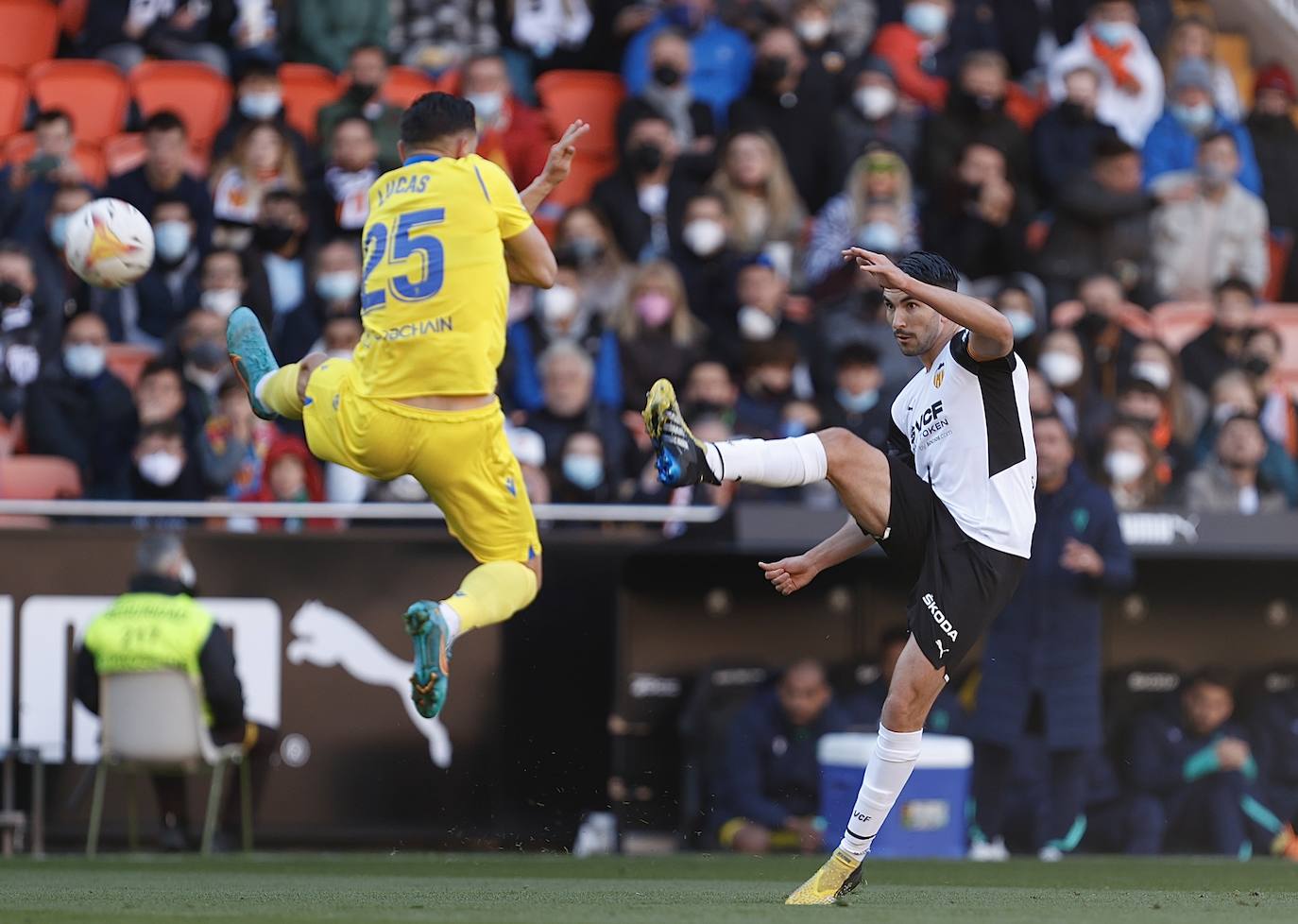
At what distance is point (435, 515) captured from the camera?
13164mm

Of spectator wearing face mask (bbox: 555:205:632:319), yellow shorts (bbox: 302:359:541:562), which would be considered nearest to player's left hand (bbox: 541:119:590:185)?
yellow shorts (bbox: 302:359:541:562)

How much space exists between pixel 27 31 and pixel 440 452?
9940 millimetres

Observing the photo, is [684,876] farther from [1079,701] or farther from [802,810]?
[1079,701]

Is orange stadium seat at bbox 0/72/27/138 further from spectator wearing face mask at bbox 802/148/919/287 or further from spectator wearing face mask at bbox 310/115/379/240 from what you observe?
spectator wearing face mask at bbox 802/148/919/287

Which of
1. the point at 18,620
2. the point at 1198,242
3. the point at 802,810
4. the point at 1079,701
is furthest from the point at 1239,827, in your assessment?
the point at 18,620

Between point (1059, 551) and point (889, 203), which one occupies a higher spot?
point (889, 203)

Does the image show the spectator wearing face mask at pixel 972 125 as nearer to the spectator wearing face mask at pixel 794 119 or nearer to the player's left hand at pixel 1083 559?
the spectator wearing face mask at pixel 794 119

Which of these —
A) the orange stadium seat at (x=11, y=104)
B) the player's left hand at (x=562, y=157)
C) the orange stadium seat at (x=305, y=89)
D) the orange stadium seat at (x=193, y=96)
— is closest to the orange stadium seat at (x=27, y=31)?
the orange stadium seat at (x=11, y=104)

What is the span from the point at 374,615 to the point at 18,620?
1.95 metres

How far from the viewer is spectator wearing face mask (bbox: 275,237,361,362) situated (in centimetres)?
1434

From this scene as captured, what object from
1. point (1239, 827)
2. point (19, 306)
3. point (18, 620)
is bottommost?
point (1239, 827)

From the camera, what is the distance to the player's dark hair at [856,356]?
14211mm

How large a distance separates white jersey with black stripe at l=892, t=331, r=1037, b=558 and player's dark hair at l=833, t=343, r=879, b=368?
551 centimetres

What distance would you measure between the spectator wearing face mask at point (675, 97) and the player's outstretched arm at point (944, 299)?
26.5ft
